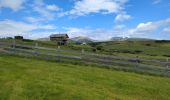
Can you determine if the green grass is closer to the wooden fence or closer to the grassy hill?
the wooden fence

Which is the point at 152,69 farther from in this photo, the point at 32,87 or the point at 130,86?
the point at 32,87

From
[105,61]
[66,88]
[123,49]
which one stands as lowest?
[123,49]

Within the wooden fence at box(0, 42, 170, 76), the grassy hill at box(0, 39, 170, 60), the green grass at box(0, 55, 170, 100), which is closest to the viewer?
the green grass at box(0, 55, 170, 100)

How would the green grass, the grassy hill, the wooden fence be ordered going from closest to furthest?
→ the green grass → the wooden fence → the grassy hill

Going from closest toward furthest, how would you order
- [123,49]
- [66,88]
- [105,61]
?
[66,88] → [105,61] → [123,49]

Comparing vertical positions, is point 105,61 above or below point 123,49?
above

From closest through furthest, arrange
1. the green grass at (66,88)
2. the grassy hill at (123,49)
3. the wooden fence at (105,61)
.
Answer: the green grass at (66,88)
the wooden fence at (105,61)
the grassy hill at (123,49)

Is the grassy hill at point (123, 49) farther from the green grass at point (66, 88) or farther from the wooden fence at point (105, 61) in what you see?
the green grass at point (66, 88)

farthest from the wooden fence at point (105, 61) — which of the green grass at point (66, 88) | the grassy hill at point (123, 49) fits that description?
the grassy hill at point (123, 49)

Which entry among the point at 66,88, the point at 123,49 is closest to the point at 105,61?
the point at 66,88

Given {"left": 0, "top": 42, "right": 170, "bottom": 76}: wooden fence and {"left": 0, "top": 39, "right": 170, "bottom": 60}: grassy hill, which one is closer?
{"left": 0, "top": 42, "right": 170, "bottom": 76}: wooden fence

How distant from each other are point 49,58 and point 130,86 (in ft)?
31.3

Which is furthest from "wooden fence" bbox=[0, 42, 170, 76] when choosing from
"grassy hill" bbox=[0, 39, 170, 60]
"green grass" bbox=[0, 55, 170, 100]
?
"grassy hill" bbox=[0, 39, 170, 60]

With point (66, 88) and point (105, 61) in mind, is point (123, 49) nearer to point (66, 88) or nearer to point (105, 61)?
point (105, 61)
